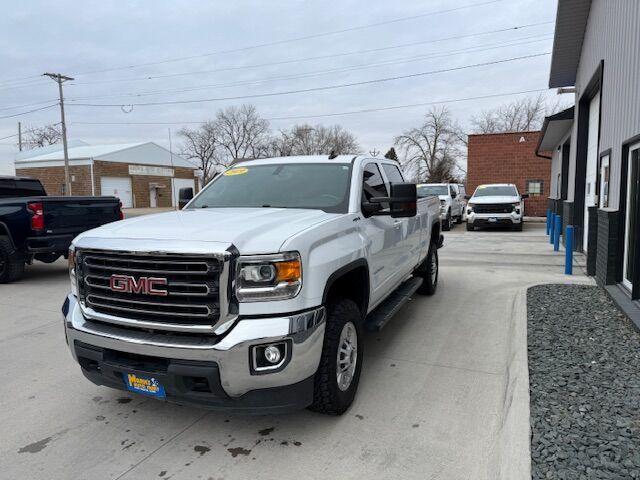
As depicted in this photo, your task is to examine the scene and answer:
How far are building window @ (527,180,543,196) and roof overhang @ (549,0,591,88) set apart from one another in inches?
417

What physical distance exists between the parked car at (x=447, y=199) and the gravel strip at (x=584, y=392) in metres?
12.9

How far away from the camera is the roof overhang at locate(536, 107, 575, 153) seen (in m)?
14.2

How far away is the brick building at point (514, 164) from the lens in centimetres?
2538

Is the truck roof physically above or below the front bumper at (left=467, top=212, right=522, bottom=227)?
above

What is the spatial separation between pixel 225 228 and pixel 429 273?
178 inches

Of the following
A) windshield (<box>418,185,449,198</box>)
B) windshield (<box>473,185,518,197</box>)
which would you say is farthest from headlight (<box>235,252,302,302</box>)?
windshield (<box>418,185,449,198</box>)

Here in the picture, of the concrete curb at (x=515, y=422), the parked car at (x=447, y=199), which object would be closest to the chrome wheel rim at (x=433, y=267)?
the concrete curb at (x=515, y=422)

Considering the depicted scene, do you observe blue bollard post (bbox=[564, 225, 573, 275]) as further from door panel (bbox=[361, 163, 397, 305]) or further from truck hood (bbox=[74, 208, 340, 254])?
truck hood (bbox=[74, 208, 340, 254])

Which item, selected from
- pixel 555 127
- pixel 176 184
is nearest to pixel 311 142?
pixel 176 184

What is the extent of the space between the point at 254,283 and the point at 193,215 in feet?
4.40

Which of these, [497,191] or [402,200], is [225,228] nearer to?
[402,200]

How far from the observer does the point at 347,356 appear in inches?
137

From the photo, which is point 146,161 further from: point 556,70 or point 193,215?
point 193,215

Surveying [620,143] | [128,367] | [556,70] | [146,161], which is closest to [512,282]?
[620,143]
